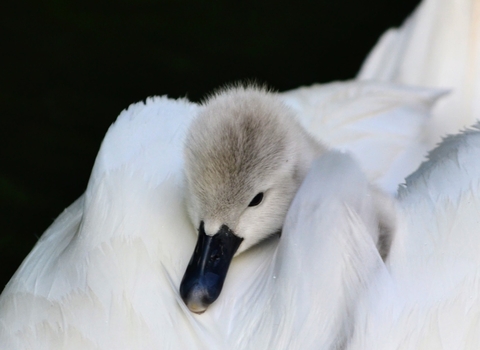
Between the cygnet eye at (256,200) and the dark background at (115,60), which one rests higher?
the cygnet eye at (256,200)

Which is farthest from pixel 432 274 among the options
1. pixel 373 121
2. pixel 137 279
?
pixel 373 121

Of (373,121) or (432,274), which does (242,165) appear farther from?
(373,121)

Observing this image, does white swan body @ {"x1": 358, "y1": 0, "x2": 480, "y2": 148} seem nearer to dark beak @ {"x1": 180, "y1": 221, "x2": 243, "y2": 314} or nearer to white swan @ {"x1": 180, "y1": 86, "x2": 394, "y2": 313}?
white swan @ {"x1": 180, "y1": 86, "x2": 394, "y2": 313}

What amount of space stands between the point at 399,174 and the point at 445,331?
86cm

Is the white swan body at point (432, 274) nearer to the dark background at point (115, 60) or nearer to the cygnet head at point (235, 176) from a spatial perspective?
the cygnet head at point (235, 176)

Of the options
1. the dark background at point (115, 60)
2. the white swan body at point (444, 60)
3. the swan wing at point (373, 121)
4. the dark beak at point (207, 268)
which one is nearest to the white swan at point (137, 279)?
the dark beak at point (207, 268)

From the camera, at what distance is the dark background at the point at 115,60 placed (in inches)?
153

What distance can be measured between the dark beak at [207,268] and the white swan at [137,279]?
4 cm

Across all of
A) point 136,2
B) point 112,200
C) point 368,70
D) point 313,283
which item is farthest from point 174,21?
point 313,283

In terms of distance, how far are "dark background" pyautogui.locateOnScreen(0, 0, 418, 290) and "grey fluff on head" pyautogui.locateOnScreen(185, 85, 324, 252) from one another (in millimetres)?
1657

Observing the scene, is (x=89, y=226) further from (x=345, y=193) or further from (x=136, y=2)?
(x=136, y=2)

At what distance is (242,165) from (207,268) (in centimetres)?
29

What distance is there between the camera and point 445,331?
1.94m

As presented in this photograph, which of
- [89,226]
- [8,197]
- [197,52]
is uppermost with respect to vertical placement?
[89,226]
